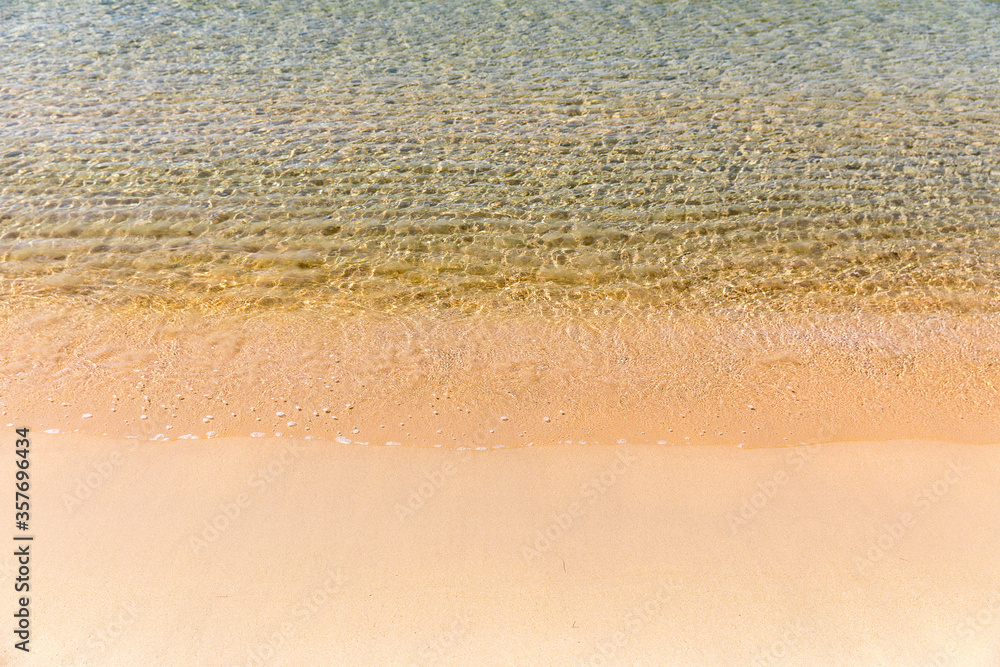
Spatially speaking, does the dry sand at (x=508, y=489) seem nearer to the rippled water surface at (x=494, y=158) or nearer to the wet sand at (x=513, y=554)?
the wet sand at (x=513, y=554)

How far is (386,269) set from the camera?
713 cm

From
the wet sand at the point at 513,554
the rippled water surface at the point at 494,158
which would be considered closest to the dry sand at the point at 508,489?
the wet sand at the point at 513,554

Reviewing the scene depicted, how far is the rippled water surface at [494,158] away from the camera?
7023 mm

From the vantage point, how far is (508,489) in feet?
15.5

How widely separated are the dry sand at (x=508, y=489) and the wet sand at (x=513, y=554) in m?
0.02

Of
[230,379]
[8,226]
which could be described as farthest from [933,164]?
[8,226]

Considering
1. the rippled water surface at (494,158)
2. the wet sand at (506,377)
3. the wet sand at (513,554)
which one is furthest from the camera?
the rippled water surface at (494,158)

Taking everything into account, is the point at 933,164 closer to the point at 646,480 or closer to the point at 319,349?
the point at 646,480

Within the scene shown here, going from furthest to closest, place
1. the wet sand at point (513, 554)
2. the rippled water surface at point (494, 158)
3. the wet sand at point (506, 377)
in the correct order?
1. the rippled water surface at point (494, 158)
2. the wet sand at point (506, 377)
3. the wet sand at point (513, 554)

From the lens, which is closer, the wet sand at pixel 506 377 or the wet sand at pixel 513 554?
the wet sand at pixel 513 554

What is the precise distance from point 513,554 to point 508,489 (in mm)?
535

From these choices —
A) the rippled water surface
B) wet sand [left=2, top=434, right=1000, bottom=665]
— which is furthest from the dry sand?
the rippled water surface

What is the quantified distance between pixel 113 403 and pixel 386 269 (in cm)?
272

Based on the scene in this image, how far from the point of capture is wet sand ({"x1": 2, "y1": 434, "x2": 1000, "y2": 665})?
3.79m
